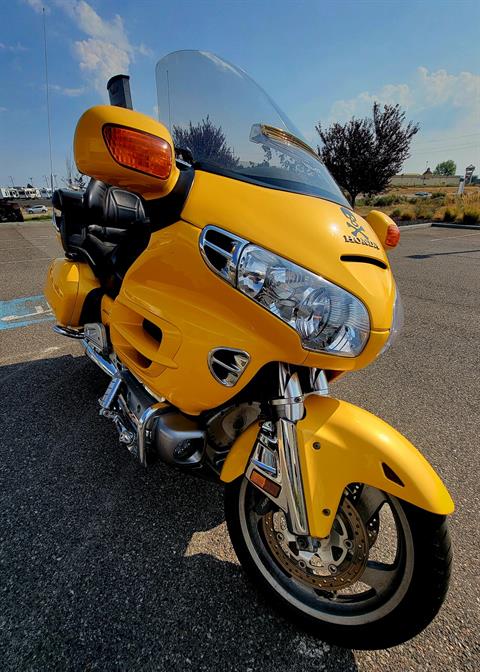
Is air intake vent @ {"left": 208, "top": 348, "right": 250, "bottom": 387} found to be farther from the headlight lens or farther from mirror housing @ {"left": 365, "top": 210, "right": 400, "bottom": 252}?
mirror housing @ {"left": 365, "top": 210, "right": 400, "bottom": 252}

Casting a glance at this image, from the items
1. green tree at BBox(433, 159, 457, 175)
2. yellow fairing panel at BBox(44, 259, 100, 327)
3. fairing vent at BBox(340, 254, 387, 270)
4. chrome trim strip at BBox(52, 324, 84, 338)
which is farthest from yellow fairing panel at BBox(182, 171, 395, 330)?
green tree at BBox(433, 159, 457, 175)

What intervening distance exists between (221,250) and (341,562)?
1.14 meters

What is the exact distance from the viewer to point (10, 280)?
634 centimetres

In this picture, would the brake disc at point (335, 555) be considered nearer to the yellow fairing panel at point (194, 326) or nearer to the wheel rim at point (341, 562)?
the wheel rim at point (341, 562)

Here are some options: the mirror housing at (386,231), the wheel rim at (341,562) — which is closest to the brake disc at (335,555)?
the wheel rim at (341,562)

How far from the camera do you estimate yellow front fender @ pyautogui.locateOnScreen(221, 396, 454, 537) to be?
3.75ft

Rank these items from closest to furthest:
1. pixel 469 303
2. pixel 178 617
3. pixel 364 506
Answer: pixel 364 506 < pixel 178 617 < pixel 469 303

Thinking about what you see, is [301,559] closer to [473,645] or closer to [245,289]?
[473,645]

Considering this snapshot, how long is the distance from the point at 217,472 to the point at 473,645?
3.60 feet

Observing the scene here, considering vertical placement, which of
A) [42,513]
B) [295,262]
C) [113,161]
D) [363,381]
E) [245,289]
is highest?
[113,161]

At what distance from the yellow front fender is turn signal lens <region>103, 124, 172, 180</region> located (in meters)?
0.93

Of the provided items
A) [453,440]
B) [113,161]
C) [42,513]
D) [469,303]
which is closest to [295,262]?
[113,161]

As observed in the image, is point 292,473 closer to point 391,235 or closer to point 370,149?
point 391,235

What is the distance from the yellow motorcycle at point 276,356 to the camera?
1.17 meters
